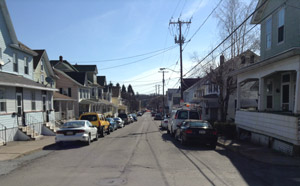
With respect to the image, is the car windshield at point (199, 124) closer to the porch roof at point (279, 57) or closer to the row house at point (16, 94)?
the porch roof at point (279, 57)

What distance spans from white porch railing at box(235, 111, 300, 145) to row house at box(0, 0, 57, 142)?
1367cm

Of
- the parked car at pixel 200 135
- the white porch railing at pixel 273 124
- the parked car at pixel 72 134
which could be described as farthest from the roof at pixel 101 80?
the parked car at pixel 200 135

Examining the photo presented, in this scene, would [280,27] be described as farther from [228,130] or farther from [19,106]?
[19,106]

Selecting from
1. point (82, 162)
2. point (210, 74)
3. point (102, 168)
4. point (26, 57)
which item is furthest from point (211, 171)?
point (26, 57)

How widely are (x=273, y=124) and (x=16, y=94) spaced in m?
15.5

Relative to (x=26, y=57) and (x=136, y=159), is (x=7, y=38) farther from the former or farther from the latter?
(x=136, y=159)

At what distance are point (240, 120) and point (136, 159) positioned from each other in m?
8.84

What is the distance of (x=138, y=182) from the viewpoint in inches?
236

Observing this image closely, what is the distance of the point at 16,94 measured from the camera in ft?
51.1

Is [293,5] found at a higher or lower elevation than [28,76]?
higher

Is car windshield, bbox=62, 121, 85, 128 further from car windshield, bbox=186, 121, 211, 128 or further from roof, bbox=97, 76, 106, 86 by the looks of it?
roof, bbox=97, 76, 106, 86

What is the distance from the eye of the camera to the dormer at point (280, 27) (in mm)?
11781

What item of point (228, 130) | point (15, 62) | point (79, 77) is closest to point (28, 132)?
point (15, 62)

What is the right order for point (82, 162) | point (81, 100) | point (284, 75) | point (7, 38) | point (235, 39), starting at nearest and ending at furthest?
point (82, 162), point (284, 75), point (7, 38), point (235, 39), point (81, 100)
